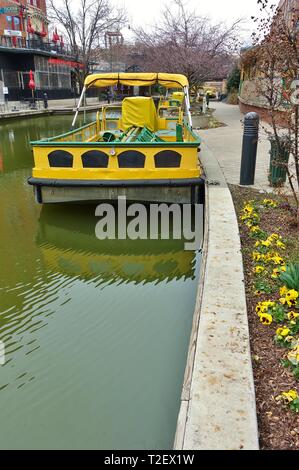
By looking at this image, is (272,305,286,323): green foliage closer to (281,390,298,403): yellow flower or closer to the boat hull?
(281,390,298,403): yellow flower

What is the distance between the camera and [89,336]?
3.79 metres

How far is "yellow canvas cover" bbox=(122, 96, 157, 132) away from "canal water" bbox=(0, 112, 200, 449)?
3.68 meters

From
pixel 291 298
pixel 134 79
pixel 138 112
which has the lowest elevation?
pixel 291 298

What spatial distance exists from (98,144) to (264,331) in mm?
4310

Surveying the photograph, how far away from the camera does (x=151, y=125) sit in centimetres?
968

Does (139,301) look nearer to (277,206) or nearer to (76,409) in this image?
(76,409)

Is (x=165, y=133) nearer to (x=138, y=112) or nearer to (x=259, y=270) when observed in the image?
(x=138, y=112)

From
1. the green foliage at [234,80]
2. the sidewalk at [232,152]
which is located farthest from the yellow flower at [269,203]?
the green foliage at [234,80]

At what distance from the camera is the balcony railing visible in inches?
1506

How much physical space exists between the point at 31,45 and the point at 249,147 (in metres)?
38.5

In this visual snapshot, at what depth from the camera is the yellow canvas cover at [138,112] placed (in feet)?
30.8

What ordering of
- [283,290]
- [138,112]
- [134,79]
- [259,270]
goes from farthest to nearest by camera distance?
1. [138,112]
2. [134,79]
3. [259,270]
4. [283,290]

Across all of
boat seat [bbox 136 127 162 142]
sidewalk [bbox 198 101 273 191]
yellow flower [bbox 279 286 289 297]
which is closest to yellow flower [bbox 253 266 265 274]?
yellow flower [bbox 279 286 289 297]

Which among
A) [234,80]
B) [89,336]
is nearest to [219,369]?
[89,336]
